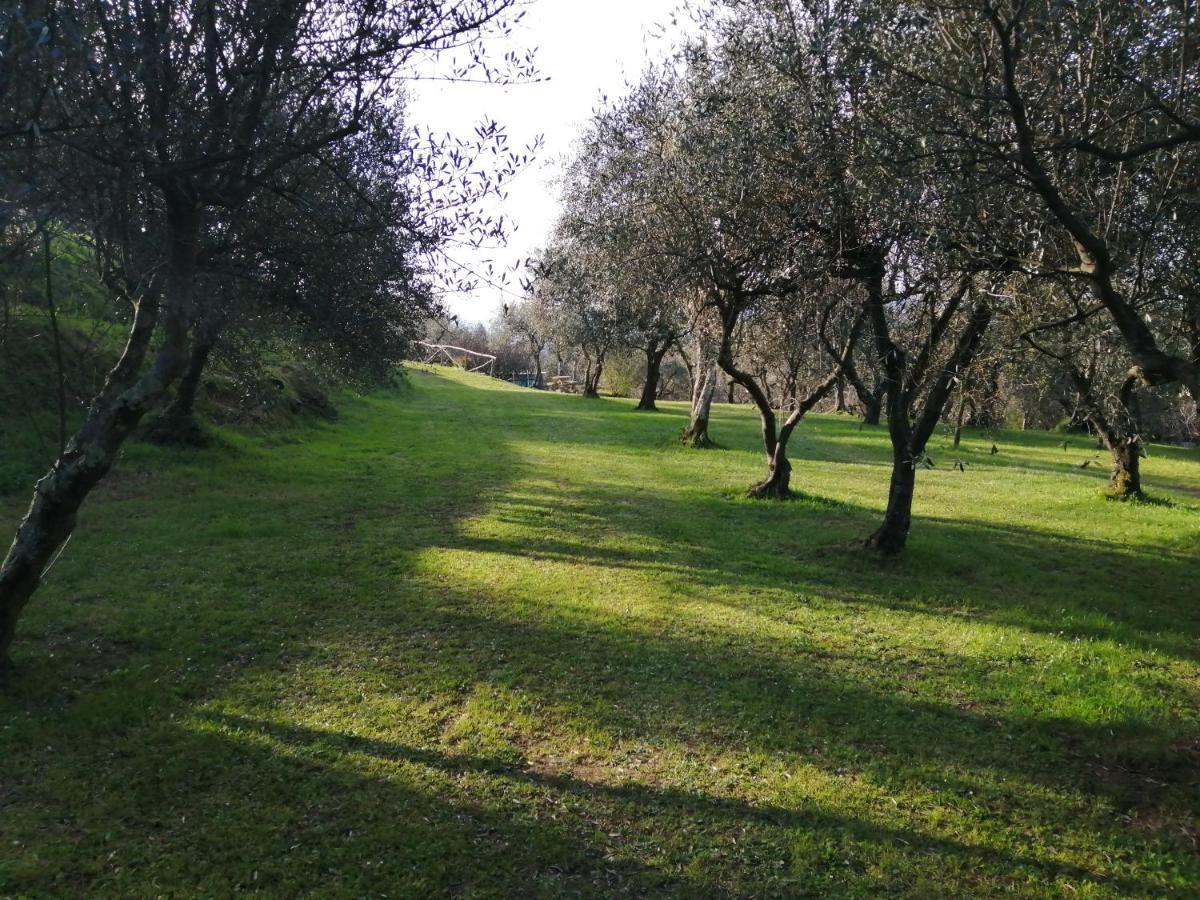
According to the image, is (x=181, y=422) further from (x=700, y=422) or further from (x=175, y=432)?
(x=700, y=422)

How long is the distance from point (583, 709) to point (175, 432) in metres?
13.0

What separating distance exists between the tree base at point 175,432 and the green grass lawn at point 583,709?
1519 millimetres

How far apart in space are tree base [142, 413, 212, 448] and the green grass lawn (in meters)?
1.52

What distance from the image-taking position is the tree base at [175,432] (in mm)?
15869

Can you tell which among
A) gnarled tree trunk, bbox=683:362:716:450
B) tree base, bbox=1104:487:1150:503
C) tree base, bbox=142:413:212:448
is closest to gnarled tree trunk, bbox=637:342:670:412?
gnarled tree trunk, bbox=683:362:716:450

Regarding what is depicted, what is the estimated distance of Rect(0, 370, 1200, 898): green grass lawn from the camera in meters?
4.68

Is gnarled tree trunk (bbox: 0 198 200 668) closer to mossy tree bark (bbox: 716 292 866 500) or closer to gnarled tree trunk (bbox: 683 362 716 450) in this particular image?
mossy tree bark (bbox: 716 292 866 500)

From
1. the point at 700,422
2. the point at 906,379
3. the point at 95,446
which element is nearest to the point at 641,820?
the point at 95,446

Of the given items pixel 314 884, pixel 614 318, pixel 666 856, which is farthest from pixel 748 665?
pixel 614 318

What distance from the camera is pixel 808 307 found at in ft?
39.4

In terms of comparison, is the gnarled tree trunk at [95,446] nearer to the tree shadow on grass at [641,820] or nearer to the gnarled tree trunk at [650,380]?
the tree shadow on grass at [641,820]

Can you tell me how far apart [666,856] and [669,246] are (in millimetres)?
9965

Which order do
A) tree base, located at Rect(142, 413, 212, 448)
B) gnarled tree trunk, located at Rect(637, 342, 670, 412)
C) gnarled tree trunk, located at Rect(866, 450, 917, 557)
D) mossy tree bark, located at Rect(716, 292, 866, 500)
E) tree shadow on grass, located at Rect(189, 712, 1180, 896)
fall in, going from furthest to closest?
1. gnarled tree trunk, located at Rect(637, 342, 670, 412)
2. tree base, located at Rect(142, 413, 212, 448)
3. mossy tree bark, located at Rect(716, 292, 866, 500)
4. gnarled tree trunk, located at Rect(866, 450, 917, 557)
5. tree shadow on grass, located at Rect(189, 712, 1180, 896)

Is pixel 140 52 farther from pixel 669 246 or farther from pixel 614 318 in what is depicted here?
pixel 614 318
